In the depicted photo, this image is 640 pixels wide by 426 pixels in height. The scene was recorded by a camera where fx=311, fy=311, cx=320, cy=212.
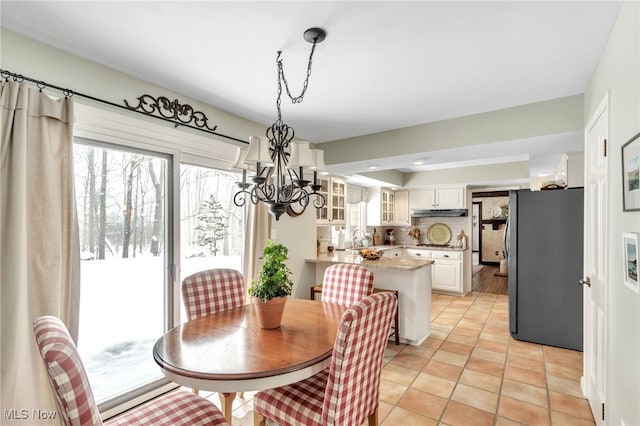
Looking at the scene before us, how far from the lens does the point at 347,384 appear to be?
1402 mm

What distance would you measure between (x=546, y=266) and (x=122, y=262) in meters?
4.13

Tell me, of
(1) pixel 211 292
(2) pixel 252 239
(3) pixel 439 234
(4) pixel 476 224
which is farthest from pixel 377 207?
(4) pixel 476 224

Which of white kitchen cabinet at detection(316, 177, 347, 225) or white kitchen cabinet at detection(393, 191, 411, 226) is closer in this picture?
white kitchen cabinet at detection(316, 177, 347, 225)

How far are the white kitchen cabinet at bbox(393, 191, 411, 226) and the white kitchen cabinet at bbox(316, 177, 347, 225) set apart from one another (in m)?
1.95

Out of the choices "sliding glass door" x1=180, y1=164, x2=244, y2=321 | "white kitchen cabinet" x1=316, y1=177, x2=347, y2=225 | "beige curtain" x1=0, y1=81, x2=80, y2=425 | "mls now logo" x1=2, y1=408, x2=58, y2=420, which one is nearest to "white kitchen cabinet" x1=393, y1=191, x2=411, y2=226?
"white kitchen cabinet" x1=316, y1=177, x2=347, y2=225

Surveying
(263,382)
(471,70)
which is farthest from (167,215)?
(471,70)

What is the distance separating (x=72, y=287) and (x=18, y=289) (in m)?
0.27

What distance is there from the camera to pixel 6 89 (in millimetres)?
1642

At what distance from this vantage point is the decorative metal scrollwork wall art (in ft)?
7.63

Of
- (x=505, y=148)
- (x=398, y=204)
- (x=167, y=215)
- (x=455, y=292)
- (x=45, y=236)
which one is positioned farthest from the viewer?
(x=398, y=204)

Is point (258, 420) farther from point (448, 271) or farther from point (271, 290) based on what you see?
point (448, 271)

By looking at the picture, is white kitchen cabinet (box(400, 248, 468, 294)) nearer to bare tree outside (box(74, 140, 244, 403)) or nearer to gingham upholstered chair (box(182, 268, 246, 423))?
gingham upholstered chair (box(182, 268, 246, 423))

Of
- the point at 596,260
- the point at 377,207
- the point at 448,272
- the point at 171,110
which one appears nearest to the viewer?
the point at 596,260

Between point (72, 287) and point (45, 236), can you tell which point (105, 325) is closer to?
point (72, 287)
